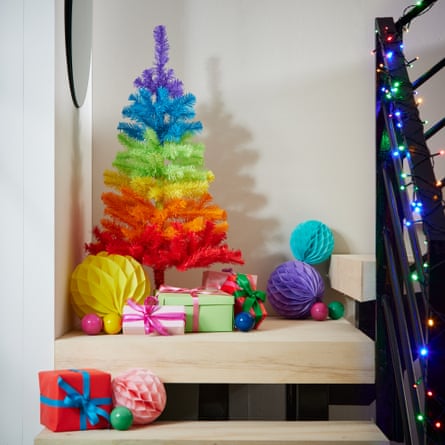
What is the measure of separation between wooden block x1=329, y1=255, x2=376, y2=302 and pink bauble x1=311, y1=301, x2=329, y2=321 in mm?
82

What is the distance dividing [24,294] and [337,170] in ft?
3.90

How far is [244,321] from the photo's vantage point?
1.88 m

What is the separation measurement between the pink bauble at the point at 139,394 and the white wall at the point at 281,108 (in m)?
0.74

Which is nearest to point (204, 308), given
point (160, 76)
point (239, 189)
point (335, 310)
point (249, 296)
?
point (249, 296)

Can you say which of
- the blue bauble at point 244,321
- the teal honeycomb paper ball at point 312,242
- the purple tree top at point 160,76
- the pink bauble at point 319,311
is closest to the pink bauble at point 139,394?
the blue bauble at point 244,321

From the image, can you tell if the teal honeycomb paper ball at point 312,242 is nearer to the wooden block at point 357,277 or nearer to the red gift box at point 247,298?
the wooden block at point 357,277

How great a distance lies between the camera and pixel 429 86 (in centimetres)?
244

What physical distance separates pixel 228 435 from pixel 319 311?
662 mm

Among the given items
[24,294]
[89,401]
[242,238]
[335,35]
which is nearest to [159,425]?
[89,401]

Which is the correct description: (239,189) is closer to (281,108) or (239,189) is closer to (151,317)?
(281,108)

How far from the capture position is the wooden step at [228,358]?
1760 millimetres

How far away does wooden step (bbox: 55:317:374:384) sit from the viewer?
1.76 metres

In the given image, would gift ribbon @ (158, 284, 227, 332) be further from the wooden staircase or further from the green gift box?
the wooden staircase

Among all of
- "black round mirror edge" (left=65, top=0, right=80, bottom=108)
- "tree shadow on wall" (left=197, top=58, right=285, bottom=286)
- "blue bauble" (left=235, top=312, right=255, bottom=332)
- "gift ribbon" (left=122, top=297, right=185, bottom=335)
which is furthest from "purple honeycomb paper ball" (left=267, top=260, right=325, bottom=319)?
"black round mirror edge" (left=65, top=0, right=80, bottom=108)
